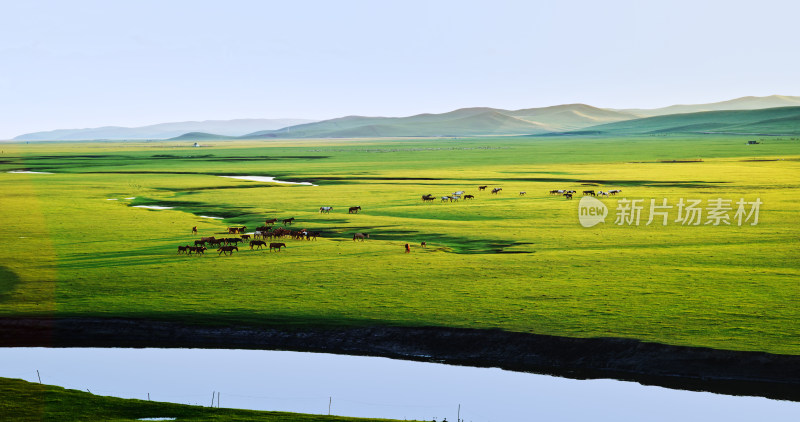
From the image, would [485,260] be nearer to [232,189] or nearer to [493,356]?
[493,356]

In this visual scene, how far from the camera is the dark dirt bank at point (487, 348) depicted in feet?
82.5

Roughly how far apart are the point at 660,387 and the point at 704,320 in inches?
186

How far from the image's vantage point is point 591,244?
44.8 meters

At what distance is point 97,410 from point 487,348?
13038mm
